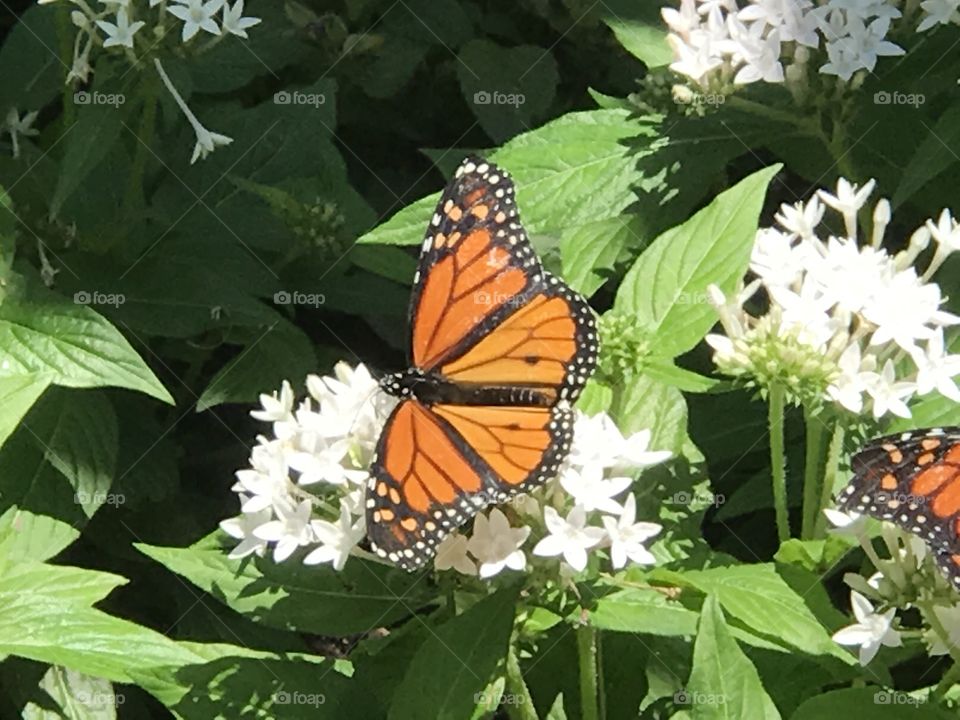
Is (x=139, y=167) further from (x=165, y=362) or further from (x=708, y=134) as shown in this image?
(x=708, y=134)

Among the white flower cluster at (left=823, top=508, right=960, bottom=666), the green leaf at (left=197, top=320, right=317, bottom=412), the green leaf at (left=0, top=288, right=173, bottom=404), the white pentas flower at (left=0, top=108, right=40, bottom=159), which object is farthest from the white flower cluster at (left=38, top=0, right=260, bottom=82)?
the white flower cluster at (left=823, top=508, right=960, bottom=666)

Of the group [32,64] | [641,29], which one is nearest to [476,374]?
[641,29]

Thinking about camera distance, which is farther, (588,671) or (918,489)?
(588,671)

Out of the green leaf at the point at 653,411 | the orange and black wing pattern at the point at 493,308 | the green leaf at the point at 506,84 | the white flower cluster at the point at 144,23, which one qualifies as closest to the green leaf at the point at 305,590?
the orange and black wing pattern at the point at 493,308

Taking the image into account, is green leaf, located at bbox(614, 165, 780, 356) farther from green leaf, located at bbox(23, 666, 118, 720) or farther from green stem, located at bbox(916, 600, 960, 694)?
green leaf, located at bbox(23, 666, 118, 720)

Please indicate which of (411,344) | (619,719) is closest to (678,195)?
(411,344)

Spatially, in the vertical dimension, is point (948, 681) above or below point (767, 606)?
below

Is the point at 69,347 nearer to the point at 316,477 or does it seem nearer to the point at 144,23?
the point at 144,23

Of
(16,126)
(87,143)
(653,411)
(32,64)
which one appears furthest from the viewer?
(32,64)
